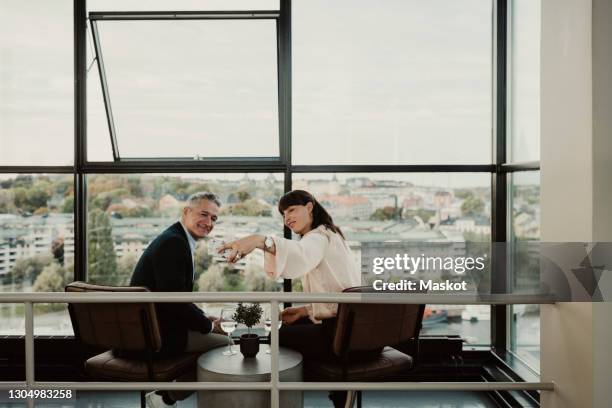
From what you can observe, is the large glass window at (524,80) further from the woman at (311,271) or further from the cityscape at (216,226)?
the woman at (311,271)

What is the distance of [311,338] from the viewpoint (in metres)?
2.72

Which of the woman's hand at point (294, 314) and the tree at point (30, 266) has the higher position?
the tree at point (30, 266)

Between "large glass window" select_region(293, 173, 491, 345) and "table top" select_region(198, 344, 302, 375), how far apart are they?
52.8 inches

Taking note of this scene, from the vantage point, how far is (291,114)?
13.1 feet

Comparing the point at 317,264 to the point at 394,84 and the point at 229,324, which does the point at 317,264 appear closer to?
the point at 229,324

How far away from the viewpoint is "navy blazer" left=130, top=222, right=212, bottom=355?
2.73 m

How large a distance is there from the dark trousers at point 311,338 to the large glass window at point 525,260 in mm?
1471

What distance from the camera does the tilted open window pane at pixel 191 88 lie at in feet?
13.1

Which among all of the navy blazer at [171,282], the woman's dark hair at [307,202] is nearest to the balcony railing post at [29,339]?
the navy blazer at [171,282]

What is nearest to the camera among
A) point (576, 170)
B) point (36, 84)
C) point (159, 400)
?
point (576, 170)

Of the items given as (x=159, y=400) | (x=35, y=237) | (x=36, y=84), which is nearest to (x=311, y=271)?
(x=159, y=400)

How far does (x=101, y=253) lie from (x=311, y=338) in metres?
2.01

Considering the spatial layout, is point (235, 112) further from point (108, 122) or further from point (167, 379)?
point (167, 379)

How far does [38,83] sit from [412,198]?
2.81 meters
